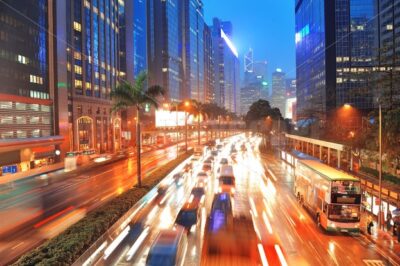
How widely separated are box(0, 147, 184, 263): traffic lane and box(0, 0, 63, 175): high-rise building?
12.9 metres

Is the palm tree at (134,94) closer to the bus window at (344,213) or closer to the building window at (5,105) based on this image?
the bus window at (344,213)

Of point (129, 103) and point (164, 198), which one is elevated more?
point (129, 103)

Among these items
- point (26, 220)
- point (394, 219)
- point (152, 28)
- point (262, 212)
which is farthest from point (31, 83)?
point (152, 28)

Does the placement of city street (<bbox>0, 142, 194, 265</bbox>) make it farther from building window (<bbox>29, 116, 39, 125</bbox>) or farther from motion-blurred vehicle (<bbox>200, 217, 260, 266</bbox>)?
building window (<bbox>29, 116, 39, 125</bbox>)

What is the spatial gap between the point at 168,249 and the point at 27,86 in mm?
48938

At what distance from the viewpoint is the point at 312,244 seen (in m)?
18.2

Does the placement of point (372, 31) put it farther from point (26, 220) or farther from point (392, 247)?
point (26, 220)

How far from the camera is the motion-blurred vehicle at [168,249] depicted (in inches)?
504

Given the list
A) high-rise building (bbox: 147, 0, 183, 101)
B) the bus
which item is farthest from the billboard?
the bus

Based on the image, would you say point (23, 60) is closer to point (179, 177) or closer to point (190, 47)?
point (179, 177)

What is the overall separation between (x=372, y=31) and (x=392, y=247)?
4007 inches

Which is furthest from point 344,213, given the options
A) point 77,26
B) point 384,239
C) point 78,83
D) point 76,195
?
point 77,26

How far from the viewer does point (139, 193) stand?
87.8ft

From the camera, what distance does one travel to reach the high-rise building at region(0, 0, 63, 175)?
46781 mm
